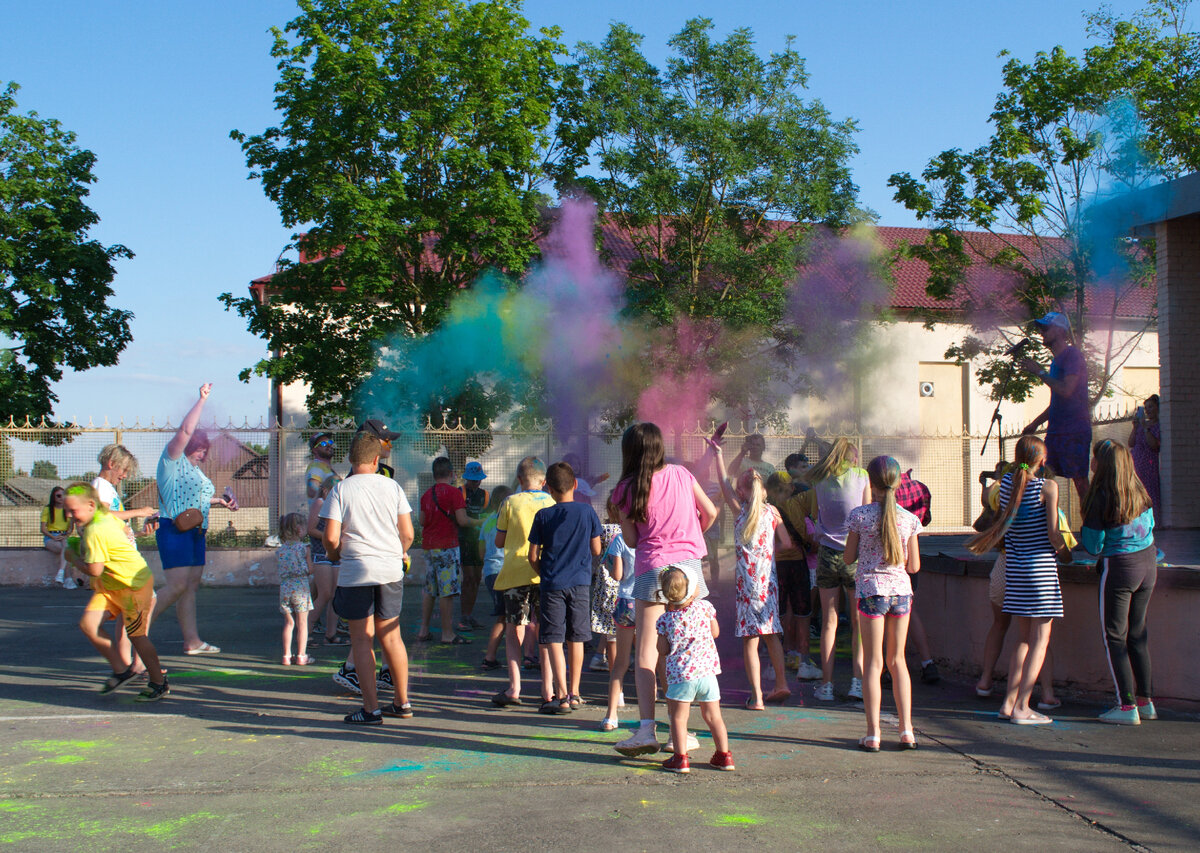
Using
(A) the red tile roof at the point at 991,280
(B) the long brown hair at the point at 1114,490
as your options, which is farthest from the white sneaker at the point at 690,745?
(A) the red tile roof at the point at 991,280

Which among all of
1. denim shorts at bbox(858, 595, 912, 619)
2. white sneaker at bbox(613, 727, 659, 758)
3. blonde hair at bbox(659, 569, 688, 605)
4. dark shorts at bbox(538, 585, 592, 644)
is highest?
blonde hair at bbox(659, 569, 688, 605)

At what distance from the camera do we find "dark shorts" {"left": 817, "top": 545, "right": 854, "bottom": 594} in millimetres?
6332

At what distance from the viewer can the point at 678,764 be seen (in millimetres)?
4488

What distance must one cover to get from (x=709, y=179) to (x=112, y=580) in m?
17.0

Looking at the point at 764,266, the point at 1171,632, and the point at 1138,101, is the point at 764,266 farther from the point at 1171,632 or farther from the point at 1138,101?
the point at 1171,632

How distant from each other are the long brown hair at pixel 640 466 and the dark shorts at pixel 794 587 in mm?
2389

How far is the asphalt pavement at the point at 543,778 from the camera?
3703 mm

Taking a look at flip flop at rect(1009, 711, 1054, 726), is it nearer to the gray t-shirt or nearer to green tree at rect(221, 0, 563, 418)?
the gray t-shirt

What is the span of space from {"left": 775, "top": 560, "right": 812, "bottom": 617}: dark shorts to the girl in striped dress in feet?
4.68

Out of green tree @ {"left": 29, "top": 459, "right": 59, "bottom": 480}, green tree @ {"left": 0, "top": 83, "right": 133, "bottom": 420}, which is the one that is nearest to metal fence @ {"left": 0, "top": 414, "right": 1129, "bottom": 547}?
green tree @ {"left": 29, "top": 459, "right": 59, "bottom": 480}

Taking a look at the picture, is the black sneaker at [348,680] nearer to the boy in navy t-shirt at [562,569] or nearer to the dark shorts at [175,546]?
the boy in navy t-shirt at [562,569]

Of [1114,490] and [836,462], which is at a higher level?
[836,462]

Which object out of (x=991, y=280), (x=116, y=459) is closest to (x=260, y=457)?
(x=116, y=459)

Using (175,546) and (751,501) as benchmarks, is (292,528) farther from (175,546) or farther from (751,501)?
(751,501)
